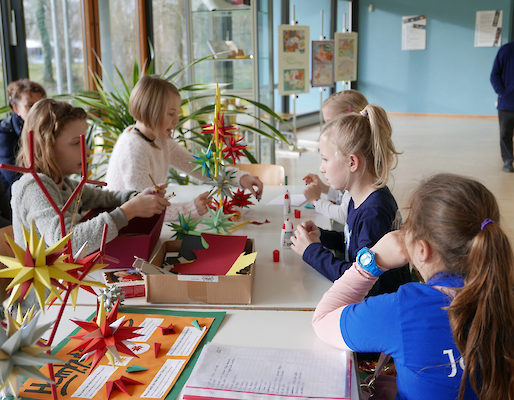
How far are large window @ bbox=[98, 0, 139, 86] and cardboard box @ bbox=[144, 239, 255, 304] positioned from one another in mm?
3502


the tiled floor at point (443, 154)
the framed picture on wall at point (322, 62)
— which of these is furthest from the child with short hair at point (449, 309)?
the framed picture on wall at point (322, 62)

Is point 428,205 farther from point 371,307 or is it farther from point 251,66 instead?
point 251,66

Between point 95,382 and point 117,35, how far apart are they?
4331mm

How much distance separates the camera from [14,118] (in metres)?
3.12

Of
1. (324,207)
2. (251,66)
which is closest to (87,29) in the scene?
(251,66)

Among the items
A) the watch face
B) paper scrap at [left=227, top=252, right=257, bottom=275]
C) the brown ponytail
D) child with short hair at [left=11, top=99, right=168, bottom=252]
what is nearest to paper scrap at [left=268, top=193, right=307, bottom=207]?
child with short hair at [left=11, top=99, right=168, bottom=252]

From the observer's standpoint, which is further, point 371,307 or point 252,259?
point 252,259

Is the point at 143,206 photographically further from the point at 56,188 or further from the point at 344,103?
the point at 344,103

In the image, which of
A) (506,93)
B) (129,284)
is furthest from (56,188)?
(506,93)

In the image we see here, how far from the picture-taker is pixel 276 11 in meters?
8.55

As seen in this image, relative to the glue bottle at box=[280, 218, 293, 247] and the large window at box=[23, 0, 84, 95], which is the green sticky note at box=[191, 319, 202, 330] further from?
the large window at box=[23, 0, 84, 95]

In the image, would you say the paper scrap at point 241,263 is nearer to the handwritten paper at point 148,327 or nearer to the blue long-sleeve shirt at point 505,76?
the handwritten paper at point 148,327

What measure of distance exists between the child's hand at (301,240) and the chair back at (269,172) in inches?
53.8

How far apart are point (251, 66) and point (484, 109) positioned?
7929 mm
